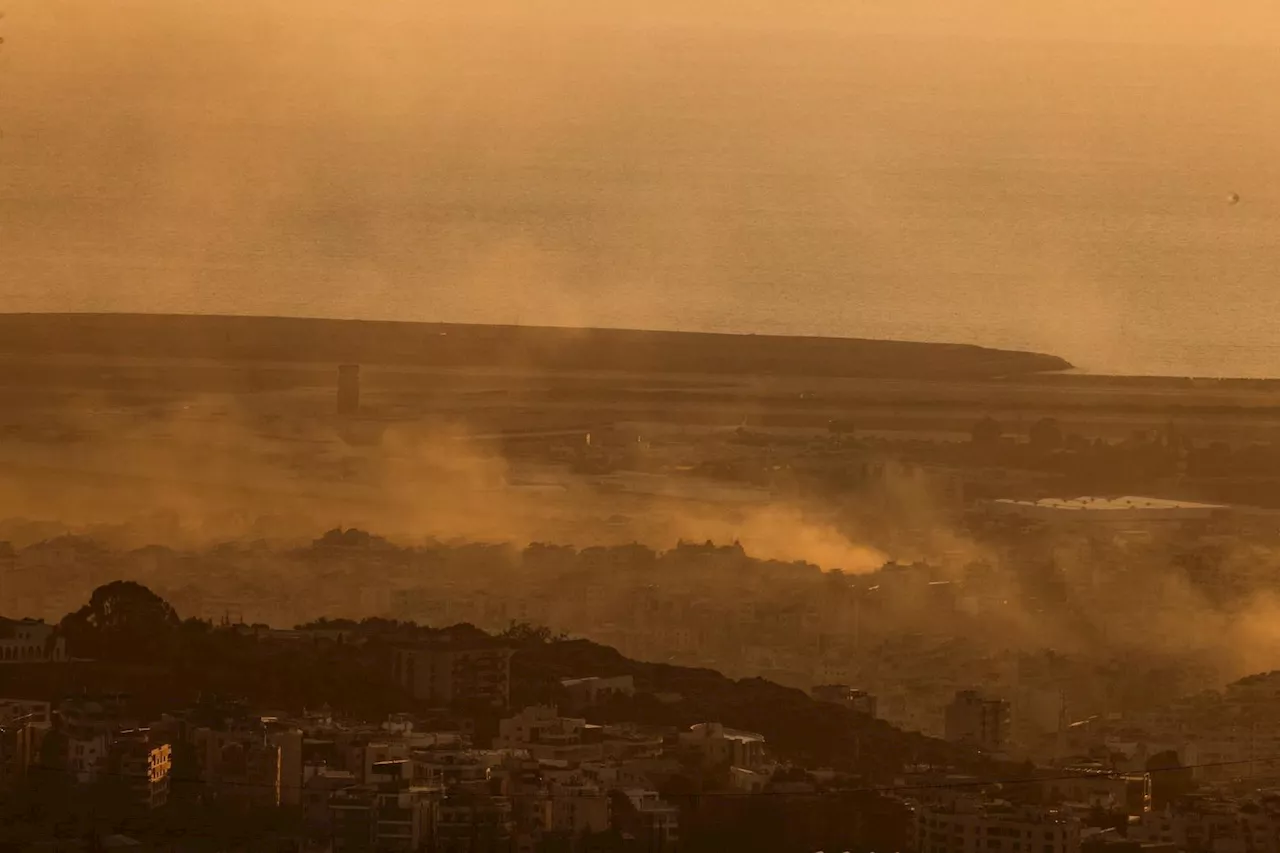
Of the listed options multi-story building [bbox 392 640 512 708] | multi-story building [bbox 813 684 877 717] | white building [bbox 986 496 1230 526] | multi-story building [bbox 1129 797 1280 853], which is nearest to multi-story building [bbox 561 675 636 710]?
multi-story building [bbox 392 640 512 708]

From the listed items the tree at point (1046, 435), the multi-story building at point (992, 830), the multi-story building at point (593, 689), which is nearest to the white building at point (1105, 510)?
the tree at point (1046, 435)

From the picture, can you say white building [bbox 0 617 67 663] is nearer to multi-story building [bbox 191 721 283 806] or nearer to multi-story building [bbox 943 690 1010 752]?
multi-story building [bbox 191 721 283 806]

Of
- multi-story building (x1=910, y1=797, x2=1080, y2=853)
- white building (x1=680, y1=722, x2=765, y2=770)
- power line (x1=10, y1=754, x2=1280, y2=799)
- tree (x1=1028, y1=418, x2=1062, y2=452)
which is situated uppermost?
tree (x1=1028, y1=418, x2=1062, y2=452)

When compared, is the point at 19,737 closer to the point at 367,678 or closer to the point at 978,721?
the point at 367,678

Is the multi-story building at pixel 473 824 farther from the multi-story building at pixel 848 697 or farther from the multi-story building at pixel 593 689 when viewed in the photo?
the multi-story building at pixel 848 697

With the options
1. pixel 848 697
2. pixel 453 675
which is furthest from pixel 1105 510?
pixel 453 675
